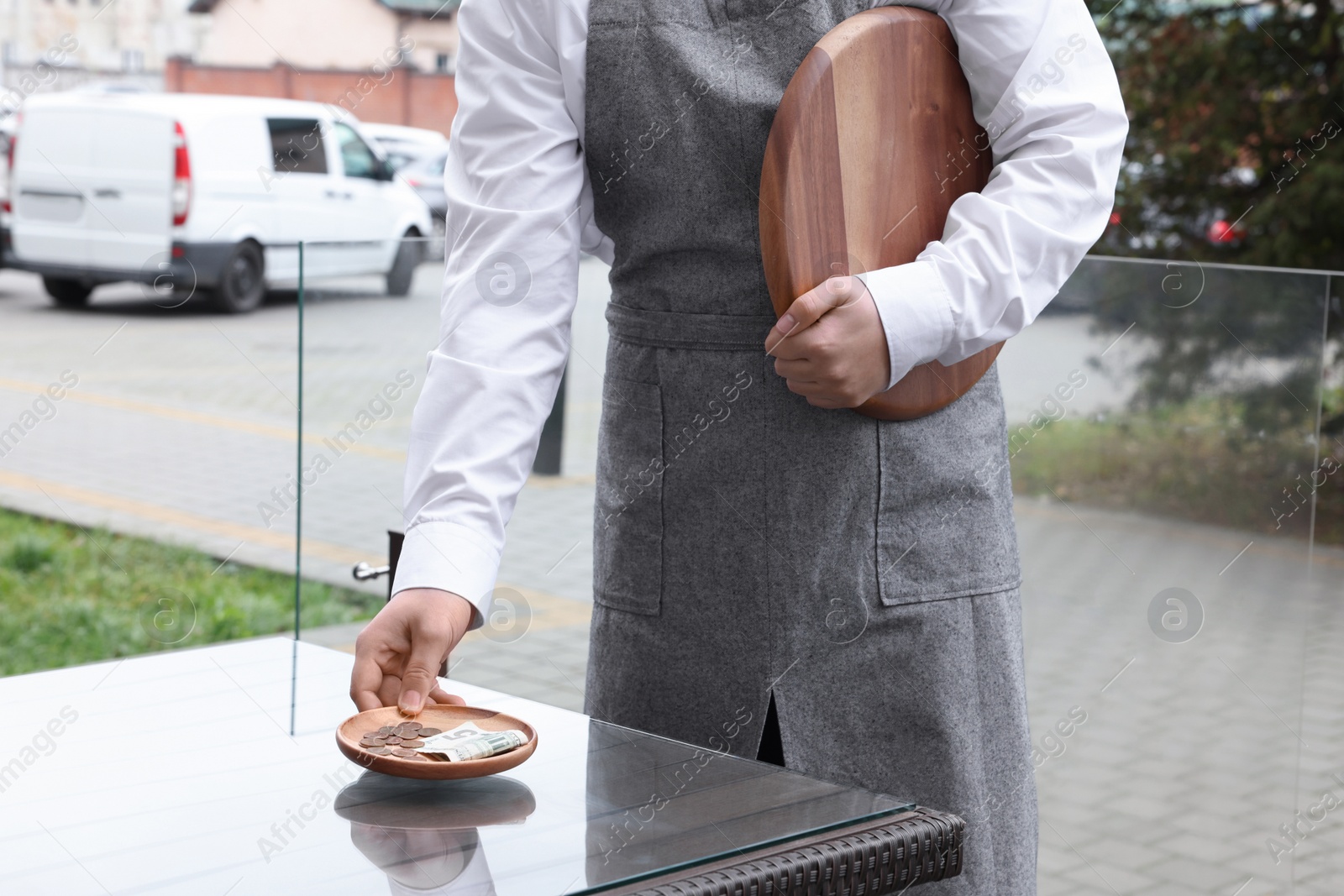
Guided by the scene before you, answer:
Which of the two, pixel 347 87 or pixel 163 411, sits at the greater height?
pixel 347 87

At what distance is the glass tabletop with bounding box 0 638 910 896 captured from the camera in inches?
38.6

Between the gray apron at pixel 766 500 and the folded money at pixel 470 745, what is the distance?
0.35 meters

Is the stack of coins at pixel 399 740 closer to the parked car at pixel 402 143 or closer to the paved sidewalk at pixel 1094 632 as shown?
the paved sidewalk at pixel 1094 632

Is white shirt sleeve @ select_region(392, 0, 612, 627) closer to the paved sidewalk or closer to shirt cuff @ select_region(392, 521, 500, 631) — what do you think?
shirt cuff @ select_region(392, 521, 500, 631)

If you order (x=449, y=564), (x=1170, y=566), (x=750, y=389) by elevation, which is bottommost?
(x=1170, y=566)

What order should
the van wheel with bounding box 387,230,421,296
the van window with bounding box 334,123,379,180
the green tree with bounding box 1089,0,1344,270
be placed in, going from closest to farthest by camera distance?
the van wheel with bounding box 387,230,421,296
the green tree with bounding box 1089,0,1344,270
the van window with bounding box 334,123,379,180

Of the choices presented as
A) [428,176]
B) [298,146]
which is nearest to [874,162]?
[298,146]

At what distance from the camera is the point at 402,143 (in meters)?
14.8

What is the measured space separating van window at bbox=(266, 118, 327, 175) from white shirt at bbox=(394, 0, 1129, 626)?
9.22 meters

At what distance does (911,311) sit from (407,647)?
564mm

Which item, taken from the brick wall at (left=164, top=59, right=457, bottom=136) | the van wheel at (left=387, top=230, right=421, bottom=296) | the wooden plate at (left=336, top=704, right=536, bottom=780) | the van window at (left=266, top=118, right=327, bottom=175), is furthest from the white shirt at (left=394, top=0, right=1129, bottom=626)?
the brick wall at (left=164, top=59, right=457, bottom=136)

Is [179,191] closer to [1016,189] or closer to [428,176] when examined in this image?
[428,176]

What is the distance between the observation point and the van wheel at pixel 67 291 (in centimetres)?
1064

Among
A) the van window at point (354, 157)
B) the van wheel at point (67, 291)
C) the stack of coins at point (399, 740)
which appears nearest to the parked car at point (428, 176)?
the van window at point (354, 157)
